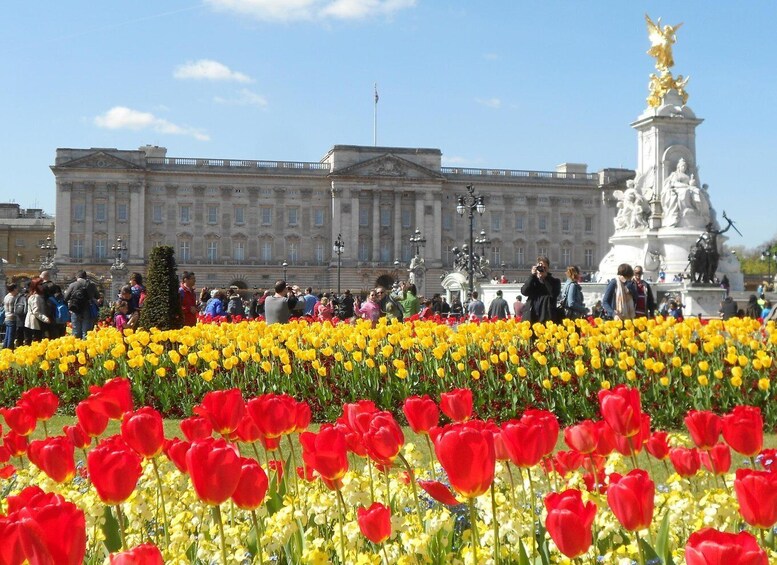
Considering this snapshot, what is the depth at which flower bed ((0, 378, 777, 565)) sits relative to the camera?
1.80 meters

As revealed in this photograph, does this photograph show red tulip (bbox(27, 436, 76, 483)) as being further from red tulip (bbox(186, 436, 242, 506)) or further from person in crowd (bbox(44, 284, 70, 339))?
person in crowd (bbox(44, 284, 70, 339))

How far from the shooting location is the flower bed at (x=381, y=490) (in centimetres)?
180

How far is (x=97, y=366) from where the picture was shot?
9312mm

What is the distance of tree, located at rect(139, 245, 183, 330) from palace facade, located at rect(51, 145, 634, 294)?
58.9 metres

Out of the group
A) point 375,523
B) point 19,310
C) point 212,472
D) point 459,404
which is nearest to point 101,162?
point 19,310

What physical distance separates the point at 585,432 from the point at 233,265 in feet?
233

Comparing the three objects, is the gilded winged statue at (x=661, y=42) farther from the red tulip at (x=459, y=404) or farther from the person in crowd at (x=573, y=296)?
the red tulip at (x=459, y=404)

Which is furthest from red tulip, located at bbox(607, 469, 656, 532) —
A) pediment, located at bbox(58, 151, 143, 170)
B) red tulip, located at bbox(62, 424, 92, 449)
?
pediment, located at bbox(58, 151, 143, 170)

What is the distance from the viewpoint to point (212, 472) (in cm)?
179

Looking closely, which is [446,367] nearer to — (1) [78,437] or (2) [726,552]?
(1) [78,437]

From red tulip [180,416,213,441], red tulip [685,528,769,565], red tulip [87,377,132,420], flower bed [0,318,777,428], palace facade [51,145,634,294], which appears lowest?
flower bed [0,318,777,428]

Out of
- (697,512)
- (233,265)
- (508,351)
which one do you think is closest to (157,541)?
(697,512)

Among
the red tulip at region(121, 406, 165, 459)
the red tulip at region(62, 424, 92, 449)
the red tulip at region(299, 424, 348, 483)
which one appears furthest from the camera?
the red tulip at region(62, 424, 92, 449)

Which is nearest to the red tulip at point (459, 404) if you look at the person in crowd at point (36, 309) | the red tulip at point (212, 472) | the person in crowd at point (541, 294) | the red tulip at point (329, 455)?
the red tulip at point (329, 455)
